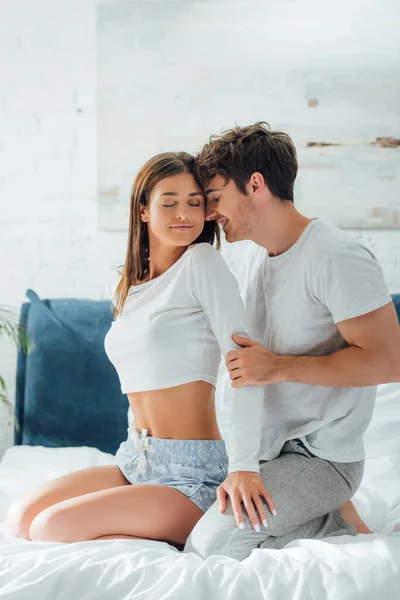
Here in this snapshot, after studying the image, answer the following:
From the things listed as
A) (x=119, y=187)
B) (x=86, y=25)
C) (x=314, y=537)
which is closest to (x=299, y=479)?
(x=314, y=537)

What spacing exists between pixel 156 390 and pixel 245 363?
0.26 metres

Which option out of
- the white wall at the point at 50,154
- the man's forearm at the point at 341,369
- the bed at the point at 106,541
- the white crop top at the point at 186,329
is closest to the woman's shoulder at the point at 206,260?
the white crop top at the point at 186,329

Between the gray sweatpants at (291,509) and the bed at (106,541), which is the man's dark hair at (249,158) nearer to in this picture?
the gray sweatpants at (291,509)

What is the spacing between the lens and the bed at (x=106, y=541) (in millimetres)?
1281

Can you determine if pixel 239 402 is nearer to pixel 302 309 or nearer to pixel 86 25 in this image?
pixel 302 309

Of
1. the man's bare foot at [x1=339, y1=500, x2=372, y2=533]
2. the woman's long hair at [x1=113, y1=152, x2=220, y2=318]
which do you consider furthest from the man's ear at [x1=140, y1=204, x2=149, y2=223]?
the man's bare foot at [x1=339, y1=500, x2=372, y2=533]

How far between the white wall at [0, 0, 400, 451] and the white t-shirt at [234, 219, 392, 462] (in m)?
1.35

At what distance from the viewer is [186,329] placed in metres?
1.73

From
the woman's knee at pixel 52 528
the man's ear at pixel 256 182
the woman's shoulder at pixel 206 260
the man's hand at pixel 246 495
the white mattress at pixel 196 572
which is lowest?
the woman's knee at pixel 52 528

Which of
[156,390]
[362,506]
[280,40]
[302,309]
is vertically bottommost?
[362,506]

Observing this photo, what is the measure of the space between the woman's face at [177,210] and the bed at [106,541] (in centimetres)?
71

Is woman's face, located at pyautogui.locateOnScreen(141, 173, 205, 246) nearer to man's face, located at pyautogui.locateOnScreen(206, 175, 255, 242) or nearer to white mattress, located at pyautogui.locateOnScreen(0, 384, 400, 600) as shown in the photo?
man's face, located at pyautogui.locateOnScreen(206, 175, 255, 242)

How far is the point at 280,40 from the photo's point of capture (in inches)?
111

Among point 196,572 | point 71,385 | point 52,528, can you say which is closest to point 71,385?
point 71,385
